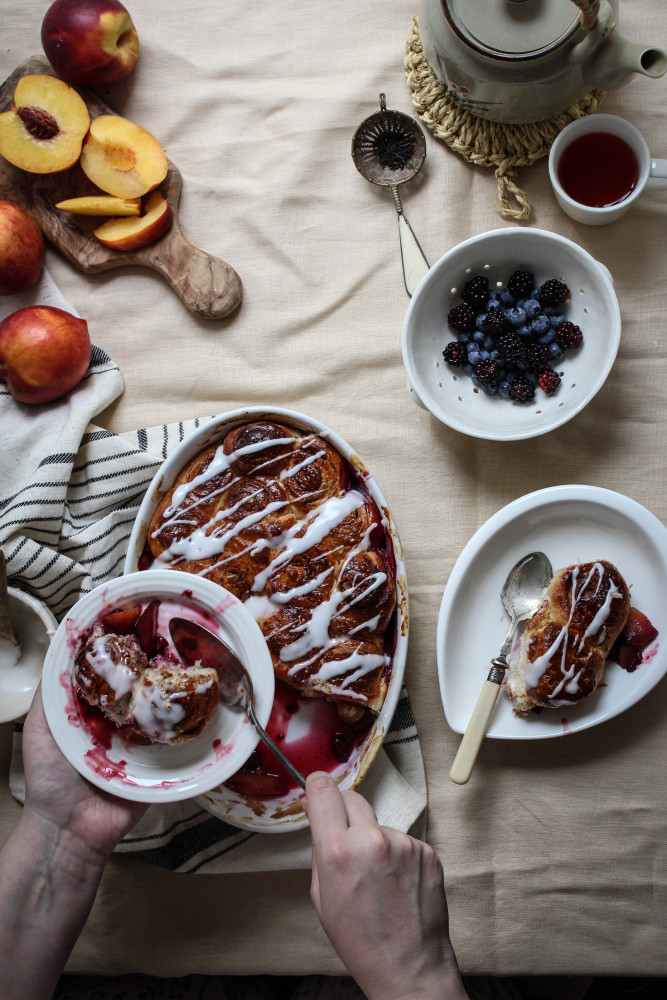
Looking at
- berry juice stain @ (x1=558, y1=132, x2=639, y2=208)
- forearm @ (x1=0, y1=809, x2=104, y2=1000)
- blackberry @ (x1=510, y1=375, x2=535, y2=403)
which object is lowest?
forearm @ (x1=0, y1=809, x2=104, y2=1000)

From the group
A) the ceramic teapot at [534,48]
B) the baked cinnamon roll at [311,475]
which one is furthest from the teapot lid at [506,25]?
the baked cinnamon roll at [311,475]

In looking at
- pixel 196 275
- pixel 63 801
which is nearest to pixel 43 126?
pixel 196 275

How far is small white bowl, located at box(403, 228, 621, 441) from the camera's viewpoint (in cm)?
174

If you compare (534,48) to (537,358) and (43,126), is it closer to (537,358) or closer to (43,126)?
(537,358)

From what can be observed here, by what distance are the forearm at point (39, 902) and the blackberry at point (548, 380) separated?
149 centimetres

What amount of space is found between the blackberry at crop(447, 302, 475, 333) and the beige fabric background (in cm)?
17

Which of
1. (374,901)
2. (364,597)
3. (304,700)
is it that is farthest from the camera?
(304,700)

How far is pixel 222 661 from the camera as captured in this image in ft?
5.12

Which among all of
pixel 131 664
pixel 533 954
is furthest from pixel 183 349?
pixel 533 954

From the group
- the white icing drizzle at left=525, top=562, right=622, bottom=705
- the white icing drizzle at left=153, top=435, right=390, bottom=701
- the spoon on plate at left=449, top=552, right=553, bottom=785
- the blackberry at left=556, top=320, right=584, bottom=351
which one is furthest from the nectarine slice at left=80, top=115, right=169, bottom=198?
the white icing drizzle at left=525, top=562, right=622, bottom=705

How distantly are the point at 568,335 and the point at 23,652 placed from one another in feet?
4.98

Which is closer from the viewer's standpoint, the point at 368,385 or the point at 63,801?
the point at 63,801

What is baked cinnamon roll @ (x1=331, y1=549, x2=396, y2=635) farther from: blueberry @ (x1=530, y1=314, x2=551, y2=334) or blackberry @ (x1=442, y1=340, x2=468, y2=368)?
blueberry @ (x1=530, y1=314, x2=551, y2=334)

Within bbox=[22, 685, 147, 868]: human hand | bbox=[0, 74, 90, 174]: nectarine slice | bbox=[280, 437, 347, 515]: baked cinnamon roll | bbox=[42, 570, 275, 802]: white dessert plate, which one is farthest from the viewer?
bbox=[0, 74, 90, 174]: nectarine slice
